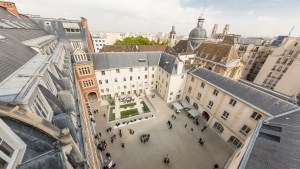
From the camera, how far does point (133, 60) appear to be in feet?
103

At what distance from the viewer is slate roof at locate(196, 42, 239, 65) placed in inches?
1273

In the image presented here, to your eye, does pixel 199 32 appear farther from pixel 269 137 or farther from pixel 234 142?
pixel 269 137

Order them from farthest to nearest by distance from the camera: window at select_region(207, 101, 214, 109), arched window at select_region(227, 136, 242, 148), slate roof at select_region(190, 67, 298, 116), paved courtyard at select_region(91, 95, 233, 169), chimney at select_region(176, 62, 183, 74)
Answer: chimney at select_region(176, 62, 183, 74), window at select_region(207, 101, 214, 109), arched window at select_region(227, 136, 242, 148), paved courtyard at select_region(91, 95, 233, 169), slate roof at select_region(190, 67, 298, 116)

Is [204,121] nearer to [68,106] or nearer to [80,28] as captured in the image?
[68,106]

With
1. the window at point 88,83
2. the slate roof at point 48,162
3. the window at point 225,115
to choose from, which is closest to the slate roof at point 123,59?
the window at point 88,83

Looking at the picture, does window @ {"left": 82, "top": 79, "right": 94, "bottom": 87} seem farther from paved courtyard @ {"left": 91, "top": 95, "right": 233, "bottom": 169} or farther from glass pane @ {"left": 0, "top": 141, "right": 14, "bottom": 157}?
glass pane @ {"left": 0, "top": 141, "right": 14, "bottom": 157}

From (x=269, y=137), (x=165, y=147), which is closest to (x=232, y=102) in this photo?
(x=269, y=137)

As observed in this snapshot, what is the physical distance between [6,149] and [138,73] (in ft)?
96.3

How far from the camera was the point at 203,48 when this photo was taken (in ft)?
133

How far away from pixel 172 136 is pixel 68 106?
19.6m

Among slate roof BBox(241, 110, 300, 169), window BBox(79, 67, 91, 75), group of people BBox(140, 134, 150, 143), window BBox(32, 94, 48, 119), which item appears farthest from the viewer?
window BBox(79, 67, 91, 75)

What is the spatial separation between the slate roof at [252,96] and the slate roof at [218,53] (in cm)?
1273

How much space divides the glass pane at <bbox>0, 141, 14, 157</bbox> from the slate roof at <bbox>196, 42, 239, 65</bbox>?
39363 millimetres

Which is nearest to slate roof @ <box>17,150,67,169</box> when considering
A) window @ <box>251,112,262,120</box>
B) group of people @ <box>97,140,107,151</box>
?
group of people @ <box>97,140,107,151</box>
